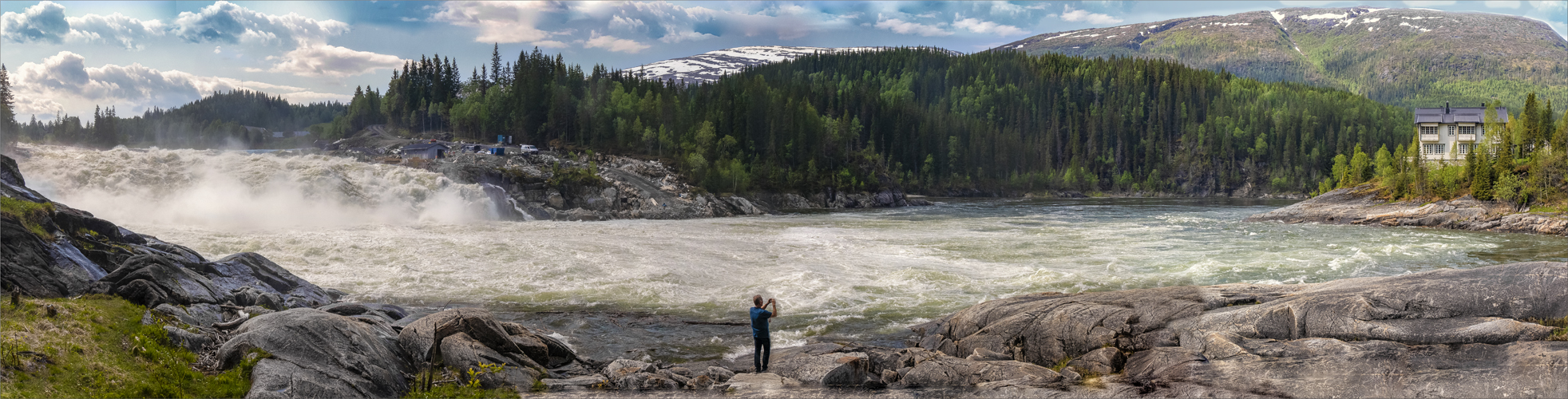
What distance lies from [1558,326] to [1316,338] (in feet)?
10.8

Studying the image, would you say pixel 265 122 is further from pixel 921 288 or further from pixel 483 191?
pixel 921 288

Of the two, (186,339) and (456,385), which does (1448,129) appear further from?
(186,339)

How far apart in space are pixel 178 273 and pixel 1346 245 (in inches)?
2104

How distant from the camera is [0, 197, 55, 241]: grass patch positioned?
1703cm

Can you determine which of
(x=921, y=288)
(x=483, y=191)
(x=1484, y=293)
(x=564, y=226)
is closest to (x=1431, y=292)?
(x=1484, y=293)

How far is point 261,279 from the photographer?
2381 cm

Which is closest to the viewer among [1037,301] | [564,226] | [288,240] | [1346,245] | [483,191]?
[1037,301]

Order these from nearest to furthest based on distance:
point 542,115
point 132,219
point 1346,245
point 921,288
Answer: point 921,288, point 1346,245, point 132,219, point 542,115

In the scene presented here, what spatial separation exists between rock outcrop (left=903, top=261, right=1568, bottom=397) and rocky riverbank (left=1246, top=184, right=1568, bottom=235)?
55678 mm

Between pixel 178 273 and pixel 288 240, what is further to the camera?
pixel 288 240

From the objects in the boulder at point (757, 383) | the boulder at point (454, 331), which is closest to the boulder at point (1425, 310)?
the boulder at point (757, 383)

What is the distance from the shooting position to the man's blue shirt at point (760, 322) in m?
15.5

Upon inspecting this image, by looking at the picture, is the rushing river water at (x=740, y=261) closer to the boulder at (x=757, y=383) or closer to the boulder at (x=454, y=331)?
the boulder at (x=454, y=331)

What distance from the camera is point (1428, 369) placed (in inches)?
448
